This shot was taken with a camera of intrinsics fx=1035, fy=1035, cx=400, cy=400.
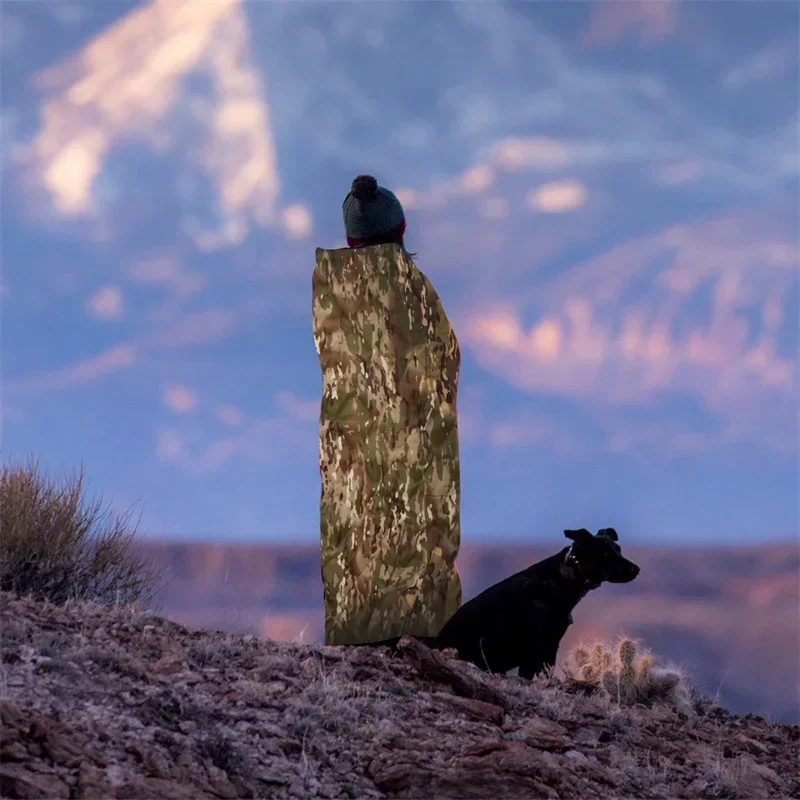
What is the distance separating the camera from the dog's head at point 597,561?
8.55 meters

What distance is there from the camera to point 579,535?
866 cm

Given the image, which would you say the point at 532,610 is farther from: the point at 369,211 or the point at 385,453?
the point at 369,211

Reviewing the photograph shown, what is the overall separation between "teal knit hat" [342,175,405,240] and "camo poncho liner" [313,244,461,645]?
44 centimetres

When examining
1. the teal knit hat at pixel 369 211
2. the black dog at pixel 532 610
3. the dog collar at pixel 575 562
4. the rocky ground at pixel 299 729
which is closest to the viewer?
the rocky ground at pixel 299 729

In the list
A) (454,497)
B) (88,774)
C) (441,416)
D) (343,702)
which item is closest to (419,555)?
(454,497)

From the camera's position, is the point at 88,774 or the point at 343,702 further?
the point at 343,702

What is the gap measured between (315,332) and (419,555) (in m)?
2.03

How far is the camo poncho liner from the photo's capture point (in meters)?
8.24

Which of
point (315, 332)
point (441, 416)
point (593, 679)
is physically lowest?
point (593, 679)

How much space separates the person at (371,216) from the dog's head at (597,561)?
2938 mm

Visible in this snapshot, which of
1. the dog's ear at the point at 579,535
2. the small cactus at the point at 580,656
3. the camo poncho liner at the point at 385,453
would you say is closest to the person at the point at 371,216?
the camo poncho liner at the point at 385,453

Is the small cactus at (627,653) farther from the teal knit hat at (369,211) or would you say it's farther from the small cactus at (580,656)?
the teal knit hat at (369,211)

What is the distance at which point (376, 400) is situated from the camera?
327 inches

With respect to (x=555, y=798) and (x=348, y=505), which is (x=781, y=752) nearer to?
(x=555, y=798)
